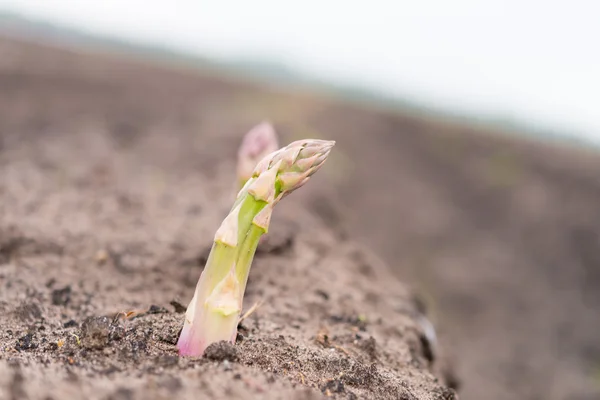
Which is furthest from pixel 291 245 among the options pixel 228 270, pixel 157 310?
pixel 228 270

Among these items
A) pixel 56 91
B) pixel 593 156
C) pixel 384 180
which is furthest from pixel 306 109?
pixel 593 156

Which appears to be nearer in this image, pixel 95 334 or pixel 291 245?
pixel 95 334

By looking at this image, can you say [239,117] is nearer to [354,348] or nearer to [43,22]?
[354,348]

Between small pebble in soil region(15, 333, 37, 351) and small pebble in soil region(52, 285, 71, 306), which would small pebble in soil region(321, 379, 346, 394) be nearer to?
small pebble in soil region(15, 333, 37, 351)

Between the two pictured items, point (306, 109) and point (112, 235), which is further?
point (306, 109)

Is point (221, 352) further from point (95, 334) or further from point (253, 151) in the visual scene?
point (253, 151)

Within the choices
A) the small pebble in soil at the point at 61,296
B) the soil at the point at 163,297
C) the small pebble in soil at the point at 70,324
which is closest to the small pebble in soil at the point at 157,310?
the soil at the point at 163,297
